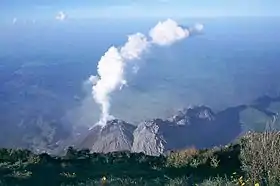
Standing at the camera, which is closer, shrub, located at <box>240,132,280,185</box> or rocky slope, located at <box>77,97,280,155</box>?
shrub, located at <box>240,132,280,185</box>

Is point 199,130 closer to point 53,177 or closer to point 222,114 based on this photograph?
point 222,114

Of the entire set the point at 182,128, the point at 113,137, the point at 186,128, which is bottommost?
the point at 113,137

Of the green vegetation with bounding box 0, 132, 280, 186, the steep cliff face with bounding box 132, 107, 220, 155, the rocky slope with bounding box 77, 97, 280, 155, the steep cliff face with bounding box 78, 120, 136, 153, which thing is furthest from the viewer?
the steep cliff face with bounding box 132, 107, 220, 155

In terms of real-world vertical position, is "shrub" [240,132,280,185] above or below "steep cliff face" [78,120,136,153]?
below

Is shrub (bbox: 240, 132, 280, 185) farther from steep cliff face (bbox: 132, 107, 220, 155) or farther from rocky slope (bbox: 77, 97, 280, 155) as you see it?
steep cliff face (bbox: 132, 107, 220, 155)

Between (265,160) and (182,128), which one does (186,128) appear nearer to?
(182,128)

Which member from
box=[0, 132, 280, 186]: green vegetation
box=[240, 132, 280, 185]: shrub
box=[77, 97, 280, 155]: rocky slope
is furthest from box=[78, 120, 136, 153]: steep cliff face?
box=[240, 132, 280, 185]: shrub

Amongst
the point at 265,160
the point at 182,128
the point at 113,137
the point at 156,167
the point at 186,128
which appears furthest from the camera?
the point at 186,128

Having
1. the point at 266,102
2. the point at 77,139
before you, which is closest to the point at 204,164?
the point at 77,139

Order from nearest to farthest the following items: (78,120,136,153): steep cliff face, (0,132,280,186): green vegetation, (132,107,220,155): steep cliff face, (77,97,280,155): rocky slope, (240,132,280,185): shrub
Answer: (240,132,280,185): shrub → (0,132,280,186): green vegetation → (78,120,136,153): steep cliff face → (77,97,280,155): rocky slope → (132,107,220,155): steep cliff face

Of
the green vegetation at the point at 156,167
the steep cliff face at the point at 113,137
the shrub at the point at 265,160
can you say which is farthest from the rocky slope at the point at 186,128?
the shrub at the point at 265,160

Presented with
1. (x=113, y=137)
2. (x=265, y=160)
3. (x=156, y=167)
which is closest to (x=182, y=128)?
(x=113, y=137)
